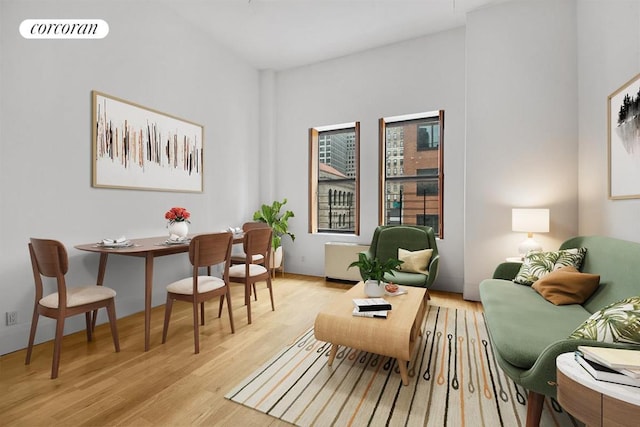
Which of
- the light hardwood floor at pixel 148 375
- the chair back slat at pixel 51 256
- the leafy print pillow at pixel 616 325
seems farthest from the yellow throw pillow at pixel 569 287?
the chair back slat at pixel 51 256

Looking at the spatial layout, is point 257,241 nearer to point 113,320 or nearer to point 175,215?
point 175,215

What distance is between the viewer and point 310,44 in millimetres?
4309

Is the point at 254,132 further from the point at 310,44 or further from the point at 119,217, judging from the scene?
the point at 119,217

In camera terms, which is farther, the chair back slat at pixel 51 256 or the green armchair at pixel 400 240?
the green armchair at pixel 400 240

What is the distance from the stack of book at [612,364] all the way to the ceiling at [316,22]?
12.3 ft

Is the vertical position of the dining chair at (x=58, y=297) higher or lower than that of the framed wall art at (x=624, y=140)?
lower

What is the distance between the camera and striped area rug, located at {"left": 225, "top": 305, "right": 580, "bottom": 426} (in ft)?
5.18

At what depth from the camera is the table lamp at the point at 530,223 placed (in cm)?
297

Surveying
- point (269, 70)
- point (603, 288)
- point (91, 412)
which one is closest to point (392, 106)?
point (269, 70)

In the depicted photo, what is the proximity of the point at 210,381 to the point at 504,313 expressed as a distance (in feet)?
6.57

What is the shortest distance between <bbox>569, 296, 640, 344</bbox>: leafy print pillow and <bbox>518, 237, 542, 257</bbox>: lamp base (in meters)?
1.81

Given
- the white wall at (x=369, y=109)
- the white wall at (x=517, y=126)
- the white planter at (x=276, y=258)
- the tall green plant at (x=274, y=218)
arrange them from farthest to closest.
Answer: the tall green plant at (x=274, y=218), the white planter at (x=276, y=258), the white wall at (x=369, y=109), the white wall at (x=517, y=126)

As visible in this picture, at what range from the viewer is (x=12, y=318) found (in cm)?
231

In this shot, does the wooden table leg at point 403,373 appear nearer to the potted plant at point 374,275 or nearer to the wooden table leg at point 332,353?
the wooden table leg at point 332,353
